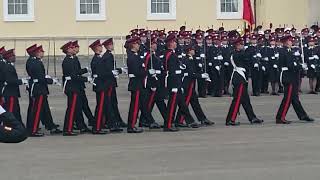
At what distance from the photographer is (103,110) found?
15.0 m

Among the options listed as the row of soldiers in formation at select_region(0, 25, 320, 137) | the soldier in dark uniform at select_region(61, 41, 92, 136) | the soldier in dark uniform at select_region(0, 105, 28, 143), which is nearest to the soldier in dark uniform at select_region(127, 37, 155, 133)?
the row of soldiers in formation at select_region(0, 25, 320, 137)

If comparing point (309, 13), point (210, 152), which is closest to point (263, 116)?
point (210, 152)

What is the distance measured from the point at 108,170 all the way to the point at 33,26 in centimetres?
2396

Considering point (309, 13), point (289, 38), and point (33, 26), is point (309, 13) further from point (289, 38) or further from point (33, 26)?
point (289, 38)

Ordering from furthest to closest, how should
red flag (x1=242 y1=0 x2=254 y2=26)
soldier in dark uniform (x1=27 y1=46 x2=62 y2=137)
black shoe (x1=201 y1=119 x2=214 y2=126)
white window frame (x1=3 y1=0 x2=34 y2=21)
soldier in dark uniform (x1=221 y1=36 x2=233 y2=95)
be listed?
white window frame (x1=3 y1=0 x2=34 y2=21), red flag (x1=242 y1=0 x2=254 y2=26), soldier in dark uniform (x1=221 y1=36 x2=233 y2=95), black shoe (x1=201 y1=119 x2=214 y2=126), soldier in dark uniform (x1=27 y1=46 x2=62 y2=137)

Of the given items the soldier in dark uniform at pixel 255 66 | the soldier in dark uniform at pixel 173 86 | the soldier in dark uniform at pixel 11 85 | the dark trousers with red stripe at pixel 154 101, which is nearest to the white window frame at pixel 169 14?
the soldier in dark uniform at pixel 255 66

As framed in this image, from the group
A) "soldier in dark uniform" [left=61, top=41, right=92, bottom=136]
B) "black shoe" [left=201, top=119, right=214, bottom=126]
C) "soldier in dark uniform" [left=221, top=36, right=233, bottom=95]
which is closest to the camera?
"soldier in dark uniform" [left=61, top=41, right=92, bottom=136]

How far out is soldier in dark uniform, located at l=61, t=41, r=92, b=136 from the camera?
14727 mm

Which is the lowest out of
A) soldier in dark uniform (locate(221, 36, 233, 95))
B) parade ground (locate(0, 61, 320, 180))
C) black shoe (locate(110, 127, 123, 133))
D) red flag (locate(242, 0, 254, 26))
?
parade ground (locate(0, 61, 320, 180))

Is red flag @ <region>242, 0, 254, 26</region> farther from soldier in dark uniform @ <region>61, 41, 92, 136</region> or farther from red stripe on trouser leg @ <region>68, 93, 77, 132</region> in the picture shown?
red stripe on trouser leg @ <region>68, 93, 77, 132</region>

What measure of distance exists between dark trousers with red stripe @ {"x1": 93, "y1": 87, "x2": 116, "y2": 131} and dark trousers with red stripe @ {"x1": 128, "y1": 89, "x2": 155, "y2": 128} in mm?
383

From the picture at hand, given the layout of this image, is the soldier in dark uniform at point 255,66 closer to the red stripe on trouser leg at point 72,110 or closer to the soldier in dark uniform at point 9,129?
the red stripe on trouser leg at point 72,110

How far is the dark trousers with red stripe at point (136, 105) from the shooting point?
49.1 ft

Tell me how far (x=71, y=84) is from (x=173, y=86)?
6.48 ft
